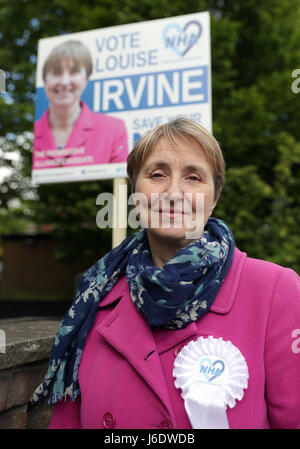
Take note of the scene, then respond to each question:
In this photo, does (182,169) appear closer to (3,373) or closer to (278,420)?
(278,420)

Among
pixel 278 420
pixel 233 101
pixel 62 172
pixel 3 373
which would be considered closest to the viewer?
pixel 278 420

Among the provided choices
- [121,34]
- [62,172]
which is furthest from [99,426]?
[121,34]

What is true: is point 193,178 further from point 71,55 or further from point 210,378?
point 71,55

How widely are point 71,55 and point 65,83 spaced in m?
0.27

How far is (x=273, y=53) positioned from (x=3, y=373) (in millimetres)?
8961

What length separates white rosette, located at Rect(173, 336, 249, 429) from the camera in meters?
1.21

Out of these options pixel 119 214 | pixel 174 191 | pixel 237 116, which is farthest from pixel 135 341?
pixel 237 116

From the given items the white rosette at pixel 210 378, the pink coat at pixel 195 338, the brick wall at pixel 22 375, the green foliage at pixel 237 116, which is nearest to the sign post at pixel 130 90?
the brick wall at pixel 22 375

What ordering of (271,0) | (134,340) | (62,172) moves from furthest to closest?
(271,0) < (62,172) < (134,340)

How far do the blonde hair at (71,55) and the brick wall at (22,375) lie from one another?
254 cm

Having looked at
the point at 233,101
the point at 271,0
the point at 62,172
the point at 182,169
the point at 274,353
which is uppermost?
the point at 271,0

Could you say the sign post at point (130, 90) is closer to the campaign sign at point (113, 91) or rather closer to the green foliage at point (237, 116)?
the campaign sign at point (113, 91)

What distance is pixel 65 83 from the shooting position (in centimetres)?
357

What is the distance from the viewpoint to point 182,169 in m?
1.45
